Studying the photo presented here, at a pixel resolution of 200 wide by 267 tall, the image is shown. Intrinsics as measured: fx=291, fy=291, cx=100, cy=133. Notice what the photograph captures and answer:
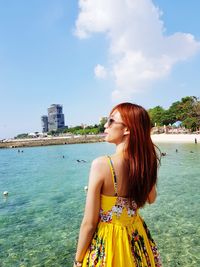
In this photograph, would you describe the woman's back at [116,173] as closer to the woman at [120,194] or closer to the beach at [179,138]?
the woman at [120,194]

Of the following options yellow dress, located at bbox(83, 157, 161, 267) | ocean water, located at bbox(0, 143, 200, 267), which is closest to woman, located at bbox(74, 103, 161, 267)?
yellow dress, located at bbox(83, 157, 161, 267)

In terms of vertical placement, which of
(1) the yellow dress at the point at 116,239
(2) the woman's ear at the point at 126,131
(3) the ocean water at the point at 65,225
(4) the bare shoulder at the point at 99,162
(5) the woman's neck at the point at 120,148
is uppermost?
(2) the woman's ear at the point at 126,131

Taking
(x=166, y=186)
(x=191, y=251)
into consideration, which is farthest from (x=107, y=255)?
(x=166, y=186)

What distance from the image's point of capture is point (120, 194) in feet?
7.24

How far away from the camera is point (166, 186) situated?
16.1m

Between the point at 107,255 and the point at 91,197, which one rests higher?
the point at 91,197

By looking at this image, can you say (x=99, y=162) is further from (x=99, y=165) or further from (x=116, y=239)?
(x=116, y=239)

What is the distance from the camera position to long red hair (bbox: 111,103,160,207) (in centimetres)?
220

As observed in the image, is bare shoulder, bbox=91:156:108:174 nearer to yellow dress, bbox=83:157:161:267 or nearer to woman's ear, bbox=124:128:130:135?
yellow dress, bbox=83:157:161:267

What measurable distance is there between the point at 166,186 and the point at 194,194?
2676mm

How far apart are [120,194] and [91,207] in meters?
0.24

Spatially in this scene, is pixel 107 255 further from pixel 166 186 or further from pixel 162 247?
pixel 166 186

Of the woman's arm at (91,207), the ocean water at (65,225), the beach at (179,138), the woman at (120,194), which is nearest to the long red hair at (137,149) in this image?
the woman at (120,194)

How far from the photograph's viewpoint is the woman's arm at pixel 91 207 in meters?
2.08
